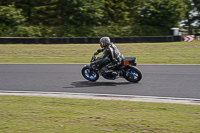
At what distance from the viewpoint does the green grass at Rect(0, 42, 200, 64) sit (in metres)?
17.5

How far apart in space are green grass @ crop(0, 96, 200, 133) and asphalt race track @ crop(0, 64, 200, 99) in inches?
60.2

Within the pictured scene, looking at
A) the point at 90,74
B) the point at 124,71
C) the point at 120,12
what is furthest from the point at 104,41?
the point at 120,12

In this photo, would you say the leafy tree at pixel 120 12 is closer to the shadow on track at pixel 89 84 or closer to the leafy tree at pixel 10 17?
the leafy tree at pixel 10 17

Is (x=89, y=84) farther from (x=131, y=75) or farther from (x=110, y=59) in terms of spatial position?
(x=131, y=75)

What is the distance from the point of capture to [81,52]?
20.4 metres

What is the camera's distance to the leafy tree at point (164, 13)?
3138 centimetres

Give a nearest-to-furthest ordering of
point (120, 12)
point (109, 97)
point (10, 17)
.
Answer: point (109, 97) < point (10, 17) < point (120, 12)

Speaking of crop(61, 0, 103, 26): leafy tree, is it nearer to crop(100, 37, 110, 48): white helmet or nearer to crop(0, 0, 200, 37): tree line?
crop(0, 0, 200, 37): tree line

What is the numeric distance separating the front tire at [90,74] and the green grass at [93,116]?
9.28 feet

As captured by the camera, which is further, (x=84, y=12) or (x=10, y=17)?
(x=84, y=12)

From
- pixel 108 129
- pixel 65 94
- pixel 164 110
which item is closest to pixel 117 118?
pixel 108 129

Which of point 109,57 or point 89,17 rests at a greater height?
point 89,17

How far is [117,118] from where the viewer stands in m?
5.87

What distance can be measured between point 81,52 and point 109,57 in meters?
10.6
